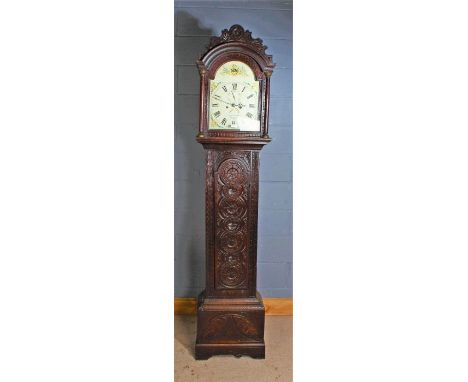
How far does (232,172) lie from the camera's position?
1574 millimetres

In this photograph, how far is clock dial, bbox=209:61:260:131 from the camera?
1.54 metres

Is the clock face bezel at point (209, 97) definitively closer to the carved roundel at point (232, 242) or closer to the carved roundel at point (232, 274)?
the carved roundel at point (232, 242)

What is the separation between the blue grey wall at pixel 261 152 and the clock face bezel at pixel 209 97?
15.1 inches

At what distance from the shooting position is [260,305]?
5.25 ft

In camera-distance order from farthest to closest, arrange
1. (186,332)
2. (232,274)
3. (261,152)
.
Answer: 1. (261,152)
2. (186,332)
3. (232,274)

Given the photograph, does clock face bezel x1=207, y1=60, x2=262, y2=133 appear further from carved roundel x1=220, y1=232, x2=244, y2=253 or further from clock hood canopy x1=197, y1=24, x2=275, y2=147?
carved roundel x1=220, y1=232, x2=244, y2=253

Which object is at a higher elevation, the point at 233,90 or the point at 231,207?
the point at 233,90

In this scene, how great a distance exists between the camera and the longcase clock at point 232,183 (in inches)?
60.3

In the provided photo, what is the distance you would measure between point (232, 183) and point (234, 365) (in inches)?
29.0

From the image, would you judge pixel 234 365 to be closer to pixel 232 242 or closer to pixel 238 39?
pixel 232 242

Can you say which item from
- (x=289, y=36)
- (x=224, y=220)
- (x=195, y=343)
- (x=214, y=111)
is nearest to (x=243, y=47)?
(x=214, y=111)

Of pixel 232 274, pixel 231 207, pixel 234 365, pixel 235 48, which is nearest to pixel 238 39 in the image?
pixel 235 48

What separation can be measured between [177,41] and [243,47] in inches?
20.2

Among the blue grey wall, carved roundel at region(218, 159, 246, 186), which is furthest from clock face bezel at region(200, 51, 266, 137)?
the blue grey wall
